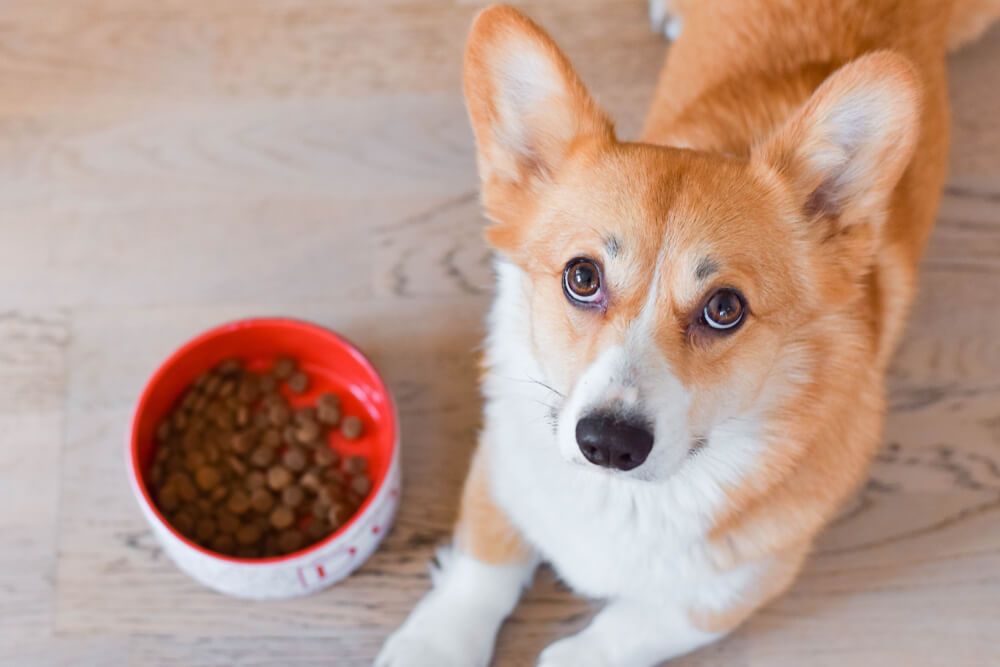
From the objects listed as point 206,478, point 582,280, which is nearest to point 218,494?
point 206,478

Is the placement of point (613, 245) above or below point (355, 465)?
above

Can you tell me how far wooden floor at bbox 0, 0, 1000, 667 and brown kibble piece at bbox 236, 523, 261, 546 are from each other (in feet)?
0.43

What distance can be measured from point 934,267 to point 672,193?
1.08m

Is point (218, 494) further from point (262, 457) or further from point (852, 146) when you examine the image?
point (852, 146)

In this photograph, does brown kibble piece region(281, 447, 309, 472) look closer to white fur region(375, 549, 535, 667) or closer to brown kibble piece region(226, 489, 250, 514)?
brown kibble piece region(226, 489, 250, 514)

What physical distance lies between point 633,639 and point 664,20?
137cm

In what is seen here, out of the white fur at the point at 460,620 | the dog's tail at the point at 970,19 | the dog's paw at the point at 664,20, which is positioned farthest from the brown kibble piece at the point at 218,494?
the dog's tail at the point at 970,19

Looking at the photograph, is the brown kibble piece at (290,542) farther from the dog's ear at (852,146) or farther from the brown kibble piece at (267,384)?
the dog's ear at (852,146)

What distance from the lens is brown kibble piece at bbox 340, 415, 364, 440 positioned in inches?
76.5

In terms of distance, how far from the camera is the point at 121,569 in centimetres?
190

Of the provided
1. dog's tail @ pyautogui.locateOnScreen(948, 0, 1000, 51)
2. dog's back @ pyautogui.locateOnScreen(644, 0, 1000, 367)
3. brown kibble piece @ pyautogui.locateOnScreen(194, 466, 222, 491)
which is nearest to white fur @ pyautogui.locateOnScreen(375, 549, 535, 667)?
brown kibble piece @ pyautogui.locateOnScreen(194, 466, 222, 491)

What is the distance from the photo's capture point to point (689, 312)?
4.26 feet

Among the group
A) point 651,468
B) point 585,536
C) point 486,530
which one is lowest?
point 486,530

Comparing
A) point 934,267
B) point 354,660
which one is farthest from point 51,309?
point 934,267
